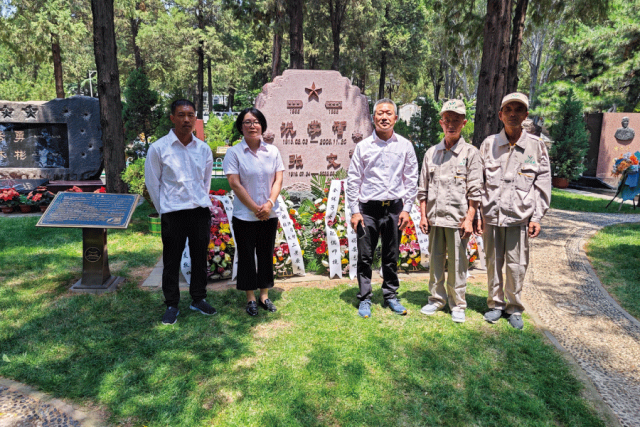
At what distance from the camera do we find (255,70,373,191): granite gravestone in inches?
275

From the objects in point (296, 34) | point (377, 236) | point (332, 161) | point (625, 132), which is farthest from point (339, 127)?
point (625, 132)

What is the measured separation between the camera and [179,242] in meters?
3.80

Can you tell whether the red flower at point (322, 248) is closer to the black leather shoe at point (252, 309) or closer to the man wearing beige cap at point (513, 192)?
the black leather shoe at point (252, 309)

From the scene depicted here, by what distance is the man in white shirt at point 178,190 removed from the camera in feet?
12.0

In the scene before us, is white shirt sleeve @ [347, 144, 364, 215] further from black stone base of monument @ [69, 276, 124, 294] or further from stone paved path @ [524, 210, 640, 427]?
black stone base of monument @ [69, 276, 124, 294]

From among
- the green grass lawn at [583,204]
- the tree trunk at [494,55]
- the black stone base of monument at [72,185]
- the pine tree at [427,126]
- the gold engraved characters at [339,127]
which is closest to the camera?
the tree trunk at [494,55]

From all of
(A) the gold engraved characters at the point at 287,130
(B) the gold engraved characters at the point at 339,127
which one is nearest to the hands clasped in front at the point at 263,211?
(A) the gold engraved characters at the point at 287,130

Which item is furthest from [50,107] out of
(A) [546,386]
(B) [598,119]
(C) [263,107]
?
(B) [598,119]

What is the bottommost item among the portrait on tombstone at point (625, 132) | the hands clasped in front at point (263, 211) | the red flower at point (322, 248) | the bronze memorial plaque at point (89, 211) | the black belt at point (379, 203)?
the red flower at point (322, 248)

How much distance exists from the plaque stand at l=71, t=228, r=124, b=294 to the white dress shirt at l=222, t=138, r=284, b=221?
175 centimetres

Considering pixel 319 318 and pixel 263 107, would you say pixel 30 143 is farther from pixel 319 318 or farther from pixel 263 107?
pixel 319 318

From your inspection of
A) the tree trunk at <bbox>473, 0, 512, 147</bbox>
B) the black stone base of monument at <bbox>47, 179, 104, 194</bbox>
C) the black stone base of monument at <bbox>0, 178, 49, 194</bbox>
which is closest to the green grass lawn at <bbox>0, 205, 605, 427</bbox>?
the tree trunk at <bbox>473, 0, 512, 147</bbox>

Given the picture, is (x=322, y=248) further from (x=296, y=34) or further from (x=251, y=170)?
(x=296, y=34)

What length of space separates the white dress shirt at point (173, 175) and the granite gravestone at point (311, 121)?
333cm
